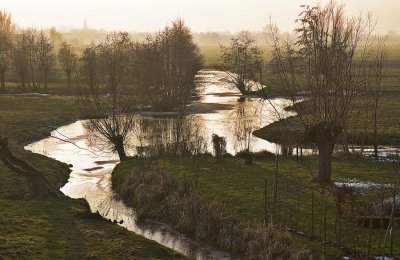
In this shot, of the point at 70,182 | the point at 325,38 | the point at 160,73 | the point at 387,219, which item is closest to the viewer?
the point at 387,219

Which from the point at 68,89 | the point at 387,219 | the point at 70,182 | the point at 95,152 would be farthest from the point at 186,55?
the point at 387,219

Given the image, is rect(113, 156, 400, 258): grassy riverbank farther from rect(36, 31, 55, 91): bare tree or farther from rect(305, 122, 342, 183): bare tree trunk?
rect(36, 31, 55, 91): bare tree

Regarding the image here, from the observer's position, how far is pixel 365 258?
1744 cm

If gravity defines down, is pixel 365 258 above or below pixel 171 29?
below

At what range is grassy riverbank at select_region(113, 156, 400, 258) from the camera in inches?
794

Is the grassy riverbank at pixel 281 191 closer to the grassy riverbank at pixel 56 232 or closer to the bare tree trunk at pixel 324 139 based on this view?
the bare tree trunk at pixel 324 139

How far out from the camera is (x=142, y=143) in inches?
1764

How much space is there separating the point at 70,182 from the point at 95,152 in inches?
402

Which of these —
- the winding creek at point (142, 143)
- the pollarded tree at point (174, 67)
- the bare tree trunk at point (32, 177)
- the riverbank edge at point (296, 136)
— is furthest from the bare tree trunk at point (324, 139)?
the pollarded tree at point (174, 67)

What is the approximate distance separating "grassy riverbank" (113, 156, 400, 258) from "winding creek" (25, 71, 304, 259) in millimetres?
1347

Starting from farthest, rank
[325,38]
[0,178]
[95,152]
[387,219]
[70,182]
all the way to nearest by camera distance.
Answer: [95,152]
[70,182]
[0,178]
[325,38]
[387,219]

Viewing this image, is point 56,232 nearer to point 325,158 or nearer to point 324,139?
point 324,139

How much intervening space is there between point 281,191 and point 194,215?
643 centimetres

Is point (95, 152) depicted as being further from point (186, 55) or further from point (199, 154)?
point (186, 55)
